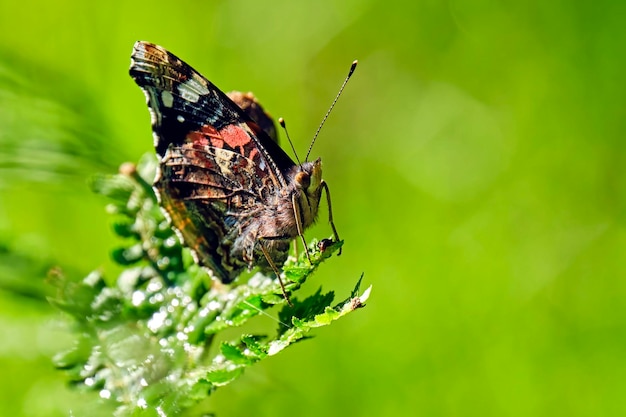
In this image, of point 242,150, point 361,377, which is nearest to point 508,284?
point 361,377

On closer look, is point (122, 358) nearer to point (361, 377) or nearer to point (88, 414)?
point (88, 414)

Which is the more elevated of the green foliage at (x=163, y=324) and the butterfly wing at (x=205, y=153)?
the butterfly wing at (x=205, y=153)

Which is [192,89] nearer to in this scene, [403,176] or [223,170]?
[223,170]

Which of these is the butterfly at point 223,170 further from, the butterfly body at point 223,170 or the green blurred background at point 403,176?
the green blurred background at point 403,176

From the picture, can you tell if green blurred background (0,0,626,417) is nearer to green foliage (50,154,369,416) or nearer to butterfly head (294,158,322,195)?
green foliage (50,154,369,416)

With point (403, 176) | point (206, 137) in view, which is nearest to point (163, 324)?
point (206, 137)

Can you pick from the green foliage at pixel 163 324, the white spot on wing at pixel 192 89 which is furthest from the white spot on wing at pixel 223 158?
the green foliage at pixel 163 324

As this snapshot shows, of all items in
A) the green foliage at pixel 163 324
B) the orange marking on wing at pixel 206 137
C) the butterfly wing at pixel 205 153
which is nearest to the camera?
the green foliage at pixel 163 324
